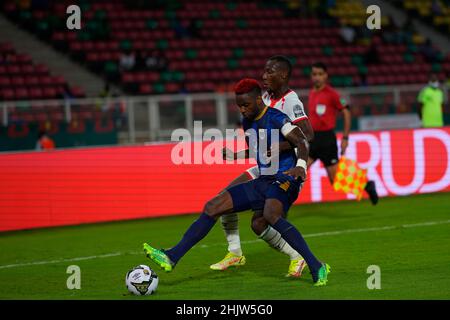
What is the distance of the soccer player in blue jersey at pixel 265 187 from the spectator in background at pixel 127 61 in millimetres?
18010

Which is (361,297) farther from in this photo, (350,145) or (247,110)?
(350,145)

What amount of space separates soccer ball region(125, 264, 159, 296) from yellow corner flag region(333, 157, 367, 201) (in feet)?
23.7

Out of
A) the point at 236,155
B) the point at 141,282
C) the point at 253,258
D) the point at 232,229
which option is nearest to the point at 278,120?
the point at 236,155

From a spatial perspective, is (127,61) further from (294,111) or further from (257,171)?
(294,111)

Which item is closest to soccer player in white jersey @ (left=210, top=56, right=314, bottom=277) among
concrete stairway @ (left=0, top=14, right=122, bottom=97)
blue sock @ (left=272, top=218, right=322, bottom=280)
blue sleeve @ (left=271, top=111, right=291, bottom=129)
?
blue sleeve @ (left=271, top=111, right=291, bottom=129)

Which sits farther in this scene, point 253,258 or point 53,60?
point 53,60

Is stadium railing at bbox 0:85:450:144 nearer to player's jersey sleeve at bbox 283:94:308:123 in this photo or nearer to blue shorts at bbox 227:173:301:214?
player's jersey sleeve at bbox 283:94:308:123

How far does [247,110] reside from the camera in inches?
335

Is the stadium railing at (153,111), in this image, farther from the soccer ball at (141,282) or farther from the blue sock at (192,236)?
the soccer ball at (141,282)

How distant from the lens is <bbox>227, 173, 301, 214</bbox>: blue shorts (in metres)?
8.47

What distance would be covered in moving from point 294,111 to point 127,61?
1803cm

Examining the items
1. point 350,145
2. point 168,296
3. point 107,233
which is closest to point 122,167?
point 107,233

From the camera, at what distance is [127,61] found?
26.3 meters

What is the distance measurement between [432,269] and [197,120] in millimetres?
13758
